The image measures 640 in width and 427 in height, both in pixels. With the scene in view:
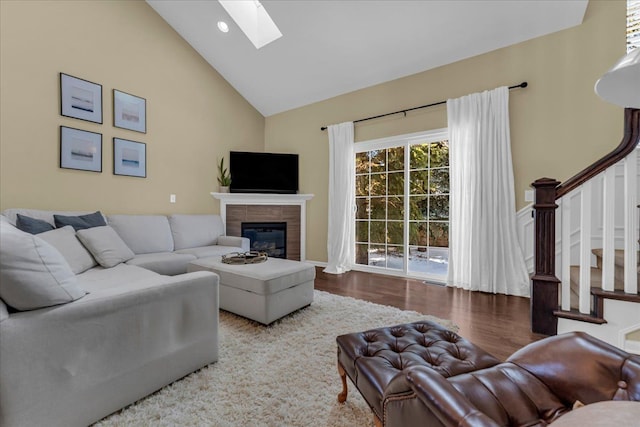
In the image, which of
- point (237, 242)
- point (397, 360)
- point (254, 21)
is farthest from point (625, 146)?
point (254, 21)

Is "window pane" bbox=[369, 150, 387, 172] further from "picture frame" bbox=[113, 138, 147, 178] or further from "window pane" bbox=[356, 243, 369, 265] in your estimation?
"picture frame" bbox=[113, 138, 147, 178]

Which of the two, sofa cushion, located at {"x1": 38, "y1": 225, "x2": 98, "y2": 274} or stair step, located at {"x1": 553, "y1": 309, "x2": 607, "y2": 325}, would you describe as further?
sofa cushion, located at {"x1": 38, "y1": 225, "x2": 98, "y2": 274}

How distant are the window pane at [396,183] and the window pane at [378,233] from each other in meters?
0.50

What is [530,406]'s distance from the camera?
2.92 ft

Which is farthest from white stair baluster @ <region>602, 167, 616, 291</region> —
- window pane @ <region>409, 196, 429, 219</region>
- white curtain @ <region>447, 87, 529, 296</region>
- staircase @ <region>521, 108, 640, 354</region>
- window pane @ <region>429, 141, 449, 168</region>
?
window pane @ <region>409, 196, 429, 219</region>

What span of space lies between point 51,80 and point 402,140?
419cm

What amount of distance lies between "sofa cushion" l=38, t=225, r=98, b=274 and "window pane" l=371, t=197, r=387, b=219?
3394mm

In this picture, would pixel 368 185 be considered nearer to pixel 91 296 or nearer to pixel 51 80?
pixel 91 296

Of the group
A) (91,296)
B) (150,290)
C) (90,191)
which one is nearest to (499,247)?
(150,290)

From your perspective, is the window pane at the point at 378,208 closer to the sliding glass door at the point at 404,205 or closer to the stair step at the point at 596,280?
the sliding glass door at the point at 404,205

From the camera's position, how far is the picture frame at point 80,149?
314 cm

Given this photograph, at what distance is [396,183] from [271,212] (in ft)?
6.90

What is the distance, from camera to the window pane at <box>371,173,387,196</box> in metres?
4.21

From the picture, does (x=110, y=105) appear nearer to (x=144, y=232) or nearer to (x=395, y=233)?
(x=144, y=232)
